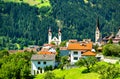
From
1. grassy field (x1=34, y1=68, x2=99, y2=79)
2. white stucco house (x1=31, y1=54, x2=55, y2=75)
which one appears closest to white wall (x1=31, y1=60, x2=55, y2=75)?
white stucco house (x1=31, y1=54, x2=55, y2=75)

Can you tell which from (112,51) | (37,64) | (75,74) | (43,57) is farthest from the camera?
(43,57)

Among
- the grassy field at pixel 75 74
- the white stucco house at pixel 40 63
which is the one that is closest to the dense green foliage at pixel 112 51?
the grassy field at pixel 75 74

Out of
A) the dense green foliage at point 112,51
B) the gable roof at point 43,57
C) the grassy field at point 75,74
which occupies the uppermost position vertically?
the dense green foliage at point 112,51

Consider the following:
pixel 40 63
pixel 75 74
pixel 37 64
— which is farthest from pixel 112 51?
pixel 37 64

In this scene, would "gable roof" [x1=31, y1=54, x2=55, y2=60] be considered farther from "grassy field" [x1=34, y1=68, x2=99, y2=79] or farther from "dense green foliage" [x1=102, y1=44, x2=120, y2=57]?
"dense green foliage" [x1=102, y1=44, x2=120, y2=57]

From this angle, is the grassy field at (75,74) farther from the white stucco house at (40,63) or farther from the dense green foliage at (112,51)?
the white stucco house at (40,63)

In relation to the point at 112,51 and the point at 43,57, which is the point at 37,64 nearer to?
the point at 43,57

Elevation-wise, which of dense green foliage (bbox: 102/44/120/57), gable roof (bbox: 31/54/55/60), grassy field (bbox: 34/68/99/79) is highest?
dense green foliage (bbox: 102/44/120/57)

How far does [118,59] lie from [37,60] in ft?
93.8

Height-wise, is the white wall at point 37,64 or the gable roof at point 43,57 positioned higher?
the gable roof at point 43,57

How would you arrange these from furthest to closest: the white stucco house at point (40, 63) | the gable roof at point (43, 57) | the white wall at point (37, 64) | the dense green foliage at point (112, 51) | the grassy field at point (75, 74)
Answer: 1. the gable roof at point (43, 57)
2. the white stucco house at point (40, 63)
3. the white wall at point (37, 64)
4. the dense green foliage at point (112, 51)
5. the grassy field at point (75, 74)

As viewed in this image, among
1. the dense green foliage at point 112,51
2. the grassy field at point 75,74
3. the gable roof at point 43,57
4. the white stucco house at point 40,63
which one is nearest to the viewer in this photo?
the grassy field at point 75,74

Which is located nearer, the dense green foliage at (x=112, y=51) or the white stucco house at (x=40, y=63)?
the dense green foliage at (x=112, y=51)

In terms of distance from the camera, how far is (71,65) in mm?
100000
